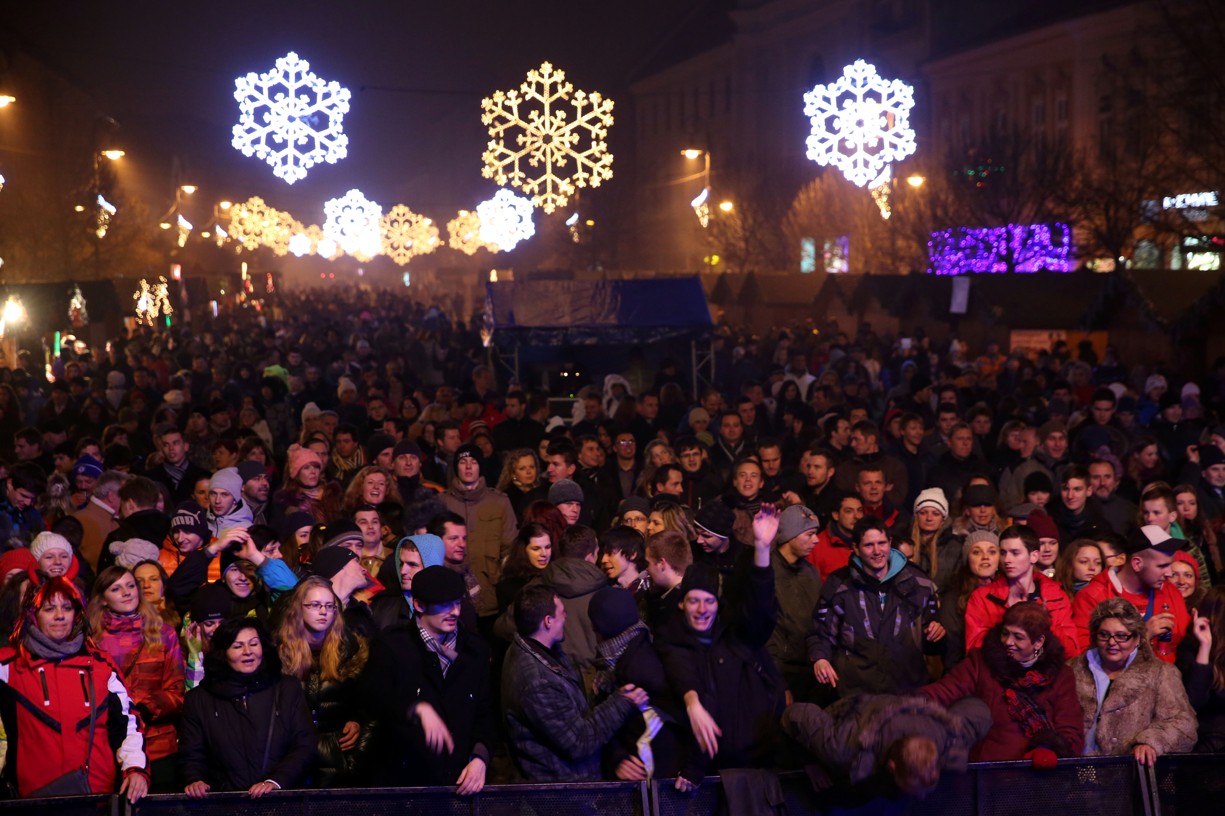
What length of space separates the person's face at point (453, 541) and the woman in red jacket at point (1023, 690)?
2.68m

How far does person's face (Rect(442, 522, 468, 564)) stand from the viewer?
779 centimetres

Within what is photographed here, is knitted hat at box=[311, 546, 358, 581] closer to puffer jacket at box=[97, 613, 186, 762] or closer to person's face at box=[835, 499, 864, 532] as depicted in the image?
puffer jacket at box=[97, 613, 186, 762]

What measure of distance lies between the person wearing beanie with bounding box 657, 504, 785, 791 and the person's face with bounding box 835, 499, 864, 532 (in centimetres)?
281

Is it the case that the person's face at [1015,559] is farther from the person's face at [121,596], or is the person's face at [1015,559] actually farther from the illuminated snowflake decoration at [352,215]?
the illuminated snowflake decoration at [352,215]

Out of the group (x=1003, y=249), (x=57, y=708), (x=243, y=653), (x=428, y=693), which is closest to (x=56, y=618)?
(x=57, y=708)

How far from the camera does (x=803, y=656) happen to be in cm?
772

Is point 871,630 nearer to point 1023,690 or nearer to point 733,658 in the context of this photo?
point 1023,690

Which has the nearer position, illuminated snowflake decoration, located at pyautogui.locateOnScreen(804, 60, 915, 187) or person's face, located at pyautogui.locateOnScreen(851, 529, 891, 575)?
person's face, located at pyautogui.locateOnScreen(851, 529, 891, 575)

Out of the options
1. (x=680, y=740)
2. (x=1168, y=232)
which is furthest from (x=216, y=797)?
(x=1168, y=232)

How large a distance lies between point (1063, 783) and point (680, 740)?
4.96 feet

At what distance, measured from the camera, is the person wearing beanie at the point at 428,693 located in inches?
240

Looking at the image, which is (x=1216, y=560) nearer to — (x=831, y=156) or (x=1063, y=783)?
(x=1063, y=783)

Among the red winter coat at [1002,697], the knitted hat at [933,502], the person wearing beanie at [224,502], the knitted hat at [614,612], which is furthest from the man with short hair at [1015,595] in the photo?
the person wearing beanie at [224,502]

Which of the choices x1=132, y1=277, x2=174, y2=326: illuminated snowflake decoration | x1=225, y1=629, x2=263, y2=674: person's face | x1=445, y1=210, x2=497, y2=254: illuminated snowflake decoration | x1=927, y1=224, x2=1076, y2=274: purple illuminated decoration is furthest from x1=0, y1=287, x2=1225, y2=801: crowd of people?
x1=445, y1=210, x2=497, y2=254: illuminated snowflake decoration
